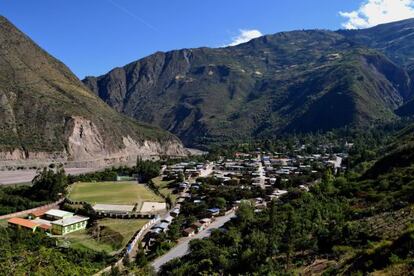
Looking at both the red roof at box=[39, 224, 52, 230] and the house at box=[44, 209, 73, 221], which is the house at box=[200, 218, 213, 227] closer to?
the house at box=[44, 209, 73, 221]

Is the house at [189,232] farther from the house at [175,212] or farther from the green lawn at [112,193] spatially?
the green lawn at [112,193]

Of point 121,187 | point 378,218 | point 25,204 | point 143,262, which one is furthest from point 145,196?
point 378,218

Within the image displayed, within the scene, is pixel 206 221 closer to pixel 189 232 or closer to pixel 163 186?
pixel 189 232

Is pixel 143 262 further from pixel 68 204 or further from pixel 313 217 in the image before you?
pixel 68 204

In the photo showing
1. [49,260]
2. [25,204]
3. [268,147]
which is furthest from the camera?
[268,147]

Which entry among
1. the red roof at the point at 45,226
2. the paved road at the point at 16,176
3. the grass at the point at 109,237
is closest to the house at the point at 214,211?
the grass at the point at 109,237

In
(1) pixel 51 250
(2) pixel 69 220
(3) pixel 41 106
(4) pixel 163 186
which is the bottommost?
(2) pixel 69 220

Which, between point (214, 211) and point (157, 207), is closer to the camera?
point (214, 211)

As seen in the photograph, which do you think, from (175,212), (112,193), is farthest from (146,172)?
(175,212)
